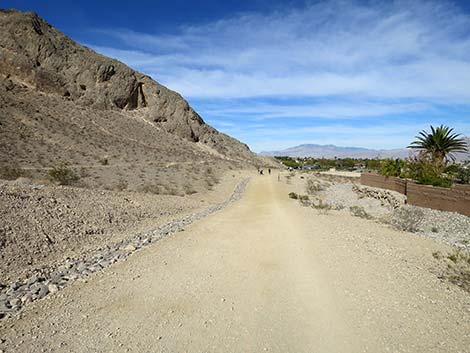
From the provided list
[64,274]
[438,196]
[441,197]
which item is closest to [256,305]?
[64,274]

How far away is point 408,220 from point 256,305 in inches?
507

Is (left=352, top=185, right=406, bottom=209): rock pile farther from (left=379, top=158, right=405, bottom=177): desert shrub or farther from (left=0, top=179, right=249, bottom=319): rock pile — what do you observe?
(left=0, top=179, right=249, bottom=319): rock pile

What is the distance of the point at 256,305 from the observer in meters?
5.94

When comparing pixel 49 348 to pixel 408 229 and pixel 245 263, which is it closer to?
pixel 245 263

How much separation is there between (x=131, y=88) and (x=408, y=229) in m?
69.6

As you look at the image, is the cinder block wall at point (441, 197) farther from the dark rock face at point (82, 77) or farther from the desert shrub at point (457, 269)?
the dark rock face at point (82, 77)

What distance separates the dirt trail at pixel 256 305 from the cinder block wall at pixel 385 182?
2047 cm

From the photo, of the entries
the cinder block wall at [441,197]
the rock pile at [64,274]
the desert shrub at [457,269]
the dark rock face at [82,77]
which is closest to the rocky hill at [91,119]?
the dark rock face at [82,77]

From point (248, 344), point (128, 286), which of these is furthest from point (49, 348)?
point (248, 344)

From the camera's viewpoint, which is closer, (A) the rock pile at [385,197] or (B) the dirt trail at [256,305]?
(B) the dirt trail at [256,305]

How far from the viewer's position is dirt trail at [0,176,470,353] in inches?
189

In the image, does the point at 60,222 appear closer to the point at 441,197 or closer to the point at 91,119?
the point at 441,197

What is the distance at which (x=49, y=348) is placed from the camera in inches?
183

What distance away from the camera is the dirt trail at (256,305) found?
479 cm
